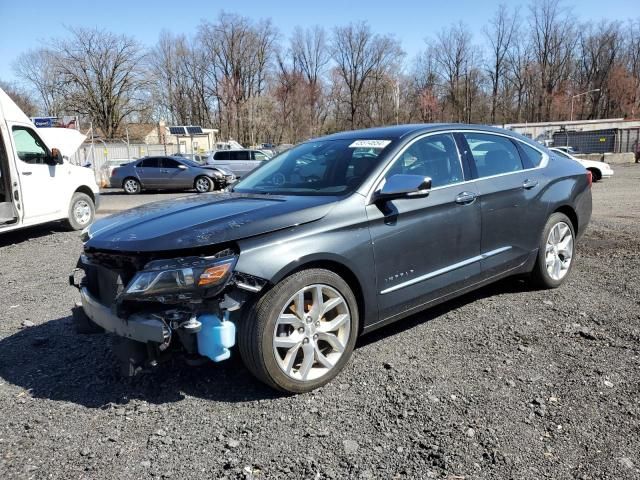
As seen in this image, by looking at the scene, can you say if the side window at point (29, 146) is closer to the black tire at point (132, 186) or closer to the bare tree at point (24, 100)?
the black tire at point (132, 186)

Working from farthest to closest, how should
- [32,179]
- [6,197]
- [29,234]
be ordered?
[29,234] → [32,179] → [6,197]

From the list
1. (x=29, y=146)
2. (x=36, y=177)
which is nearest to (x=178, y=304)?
(x=36, y=177)

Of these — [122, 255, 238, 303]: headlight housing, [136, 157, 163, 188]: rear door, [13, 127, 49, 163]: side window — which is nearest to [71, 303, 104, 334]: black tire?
[122, 255, 238, 303]: headlight housing

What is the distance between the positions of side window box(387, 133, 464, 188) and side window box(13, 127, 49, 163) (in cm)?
737

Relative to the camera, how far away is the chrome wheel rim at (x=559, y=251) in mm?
4836

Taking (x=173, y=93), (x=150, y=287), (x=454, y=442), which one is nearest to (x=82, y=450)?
(x=150, y=287)

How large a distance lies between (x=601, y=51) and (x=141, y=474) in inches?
3429

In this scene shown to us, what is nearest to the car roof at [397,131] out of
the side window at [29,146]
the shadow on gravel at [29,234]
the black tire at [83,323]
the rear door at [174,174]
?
the black tire at [83,323]

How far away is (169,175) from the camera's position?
70.2 feet

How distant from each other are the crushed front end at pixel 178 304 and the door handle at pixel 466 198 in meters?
1.79

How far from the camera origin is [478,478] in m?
2.28

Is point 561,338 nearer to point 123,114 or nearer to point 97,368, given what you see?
point 97,368

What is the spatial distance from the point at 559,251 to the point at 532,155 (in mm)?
965

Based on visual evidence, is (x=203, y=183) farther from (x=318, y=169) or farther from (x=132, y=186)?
(x=318, y=169)
